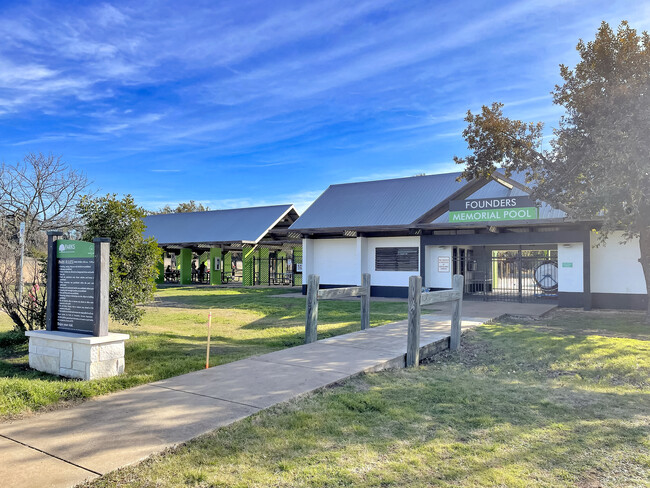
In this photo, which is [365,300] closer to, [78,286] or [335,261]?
[78,286]

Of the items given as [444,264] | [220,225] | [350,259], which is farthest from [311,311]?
[220,225]

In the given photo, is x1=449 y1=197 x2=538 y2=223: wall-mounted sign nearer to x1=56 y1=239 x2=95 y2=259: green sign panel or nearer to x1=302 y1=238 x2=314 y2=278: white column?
x1=302 y1=238 x2=314 y2=278: white column

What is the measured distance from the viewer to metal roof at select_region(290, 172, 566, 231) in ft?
68.6

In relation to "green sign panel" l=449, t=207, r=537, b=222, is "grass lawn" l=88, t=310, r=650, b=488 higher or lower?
lower

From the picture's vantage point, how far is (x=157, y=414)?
16.3ft

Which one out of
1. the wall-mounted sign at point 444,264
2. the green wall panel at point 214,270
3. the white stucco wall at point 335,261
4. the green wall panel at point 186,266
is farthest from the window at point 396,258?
the green wall panel at point 186,266

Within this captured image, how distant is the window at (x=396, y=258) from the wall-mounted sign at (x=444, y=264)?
3.33 feet

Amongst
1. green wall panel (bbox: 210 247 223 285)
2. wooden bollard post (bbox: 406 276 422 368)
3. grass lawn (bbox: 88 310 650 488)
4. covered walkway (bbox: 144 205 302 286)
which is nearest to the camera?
grass lawn (bbox: 88 310 650 488)

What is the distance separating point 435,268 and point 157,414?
58.7 feet

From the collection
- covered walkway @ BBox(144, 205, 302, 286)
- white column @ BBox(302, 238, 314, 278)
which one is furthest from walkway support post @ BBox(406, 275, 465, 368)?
covered walkway @ BBox(144, 205, 302, 286)

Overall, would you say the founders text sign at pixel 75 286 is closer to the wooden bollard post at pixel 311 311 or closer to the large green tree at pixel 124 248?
the large green tree at pixel 124 248

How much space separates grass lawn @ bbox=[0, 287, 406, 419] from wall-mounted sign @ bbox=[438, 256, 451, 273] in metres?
4.41

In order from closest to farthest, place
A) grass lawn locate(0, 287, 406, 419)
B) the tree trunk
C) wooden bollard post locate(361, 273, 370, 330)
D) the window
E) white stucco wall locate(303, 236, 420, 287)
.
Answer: grass lawn locate(0, 287, 406, 419) < wooden bollard post locate(361, 273, 370, 330) < the tree trunk < the window < white stucco wall locate(303, 236, 420, 287)

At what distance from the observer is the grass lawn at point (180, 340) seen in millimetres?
5670
